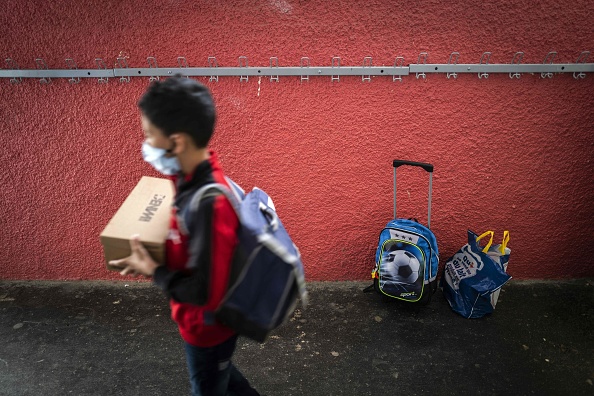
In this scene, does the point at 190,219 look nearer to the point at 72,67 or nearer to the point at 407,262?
the point at 407,262

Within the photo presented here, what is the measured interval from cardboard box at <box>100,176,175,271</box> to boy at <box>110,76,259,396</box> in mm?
30

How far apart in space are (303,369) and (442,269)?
52.9 inches

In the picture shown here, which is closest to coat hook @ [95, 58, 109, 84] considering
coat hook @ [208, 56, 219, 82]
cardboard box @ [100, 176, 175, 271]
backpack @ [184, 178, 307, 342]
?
coat hook @ [208, 56, 219, 82]

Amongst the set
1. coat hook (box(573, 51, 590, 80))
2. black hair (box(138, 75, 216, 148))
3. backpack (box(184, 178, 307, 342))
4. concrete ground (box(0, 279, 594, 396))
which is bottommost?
concrete ground (box(0, 279, 594, 396))

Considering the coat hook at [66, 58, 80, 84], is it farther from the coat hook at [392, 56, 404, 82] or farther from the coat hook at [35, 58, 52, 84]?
the coat hook at [392, 56, 404, 82]

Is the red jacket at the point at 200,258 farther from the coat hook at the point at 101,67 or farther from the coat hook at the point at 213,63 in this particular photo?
the coat hook at the point at 101,67

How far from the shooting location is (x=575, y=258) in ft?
10.1

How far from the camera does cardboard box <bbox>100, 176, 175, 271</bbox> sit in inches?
55.2

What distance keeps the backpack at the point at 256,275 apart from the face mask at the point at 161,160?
0.17 metres

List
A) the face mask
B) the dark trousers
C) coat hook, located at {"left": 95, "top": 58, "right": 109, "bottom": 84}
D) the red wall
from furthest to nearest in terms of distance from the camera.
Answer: coat hook, located at {"left": 95, "top": 58, "right": 109, "bottom": 84} → the red wall → the dark trousers → the face mask

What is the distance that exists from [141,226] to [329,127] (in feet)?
5.37

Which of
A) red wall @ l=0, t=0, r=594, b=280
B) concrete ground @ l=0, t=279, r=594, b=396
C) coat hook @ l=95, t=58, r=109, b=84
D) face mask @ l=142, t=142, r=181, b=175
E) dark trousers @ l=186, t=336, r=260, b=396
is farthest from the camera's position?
coat hook @ l=95, t=58, r=109, b=84

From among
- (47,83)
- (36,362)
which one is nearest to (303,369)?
(36,362)

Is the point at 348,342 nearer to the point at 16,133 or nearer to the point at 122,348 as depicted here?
the point at 122,348
